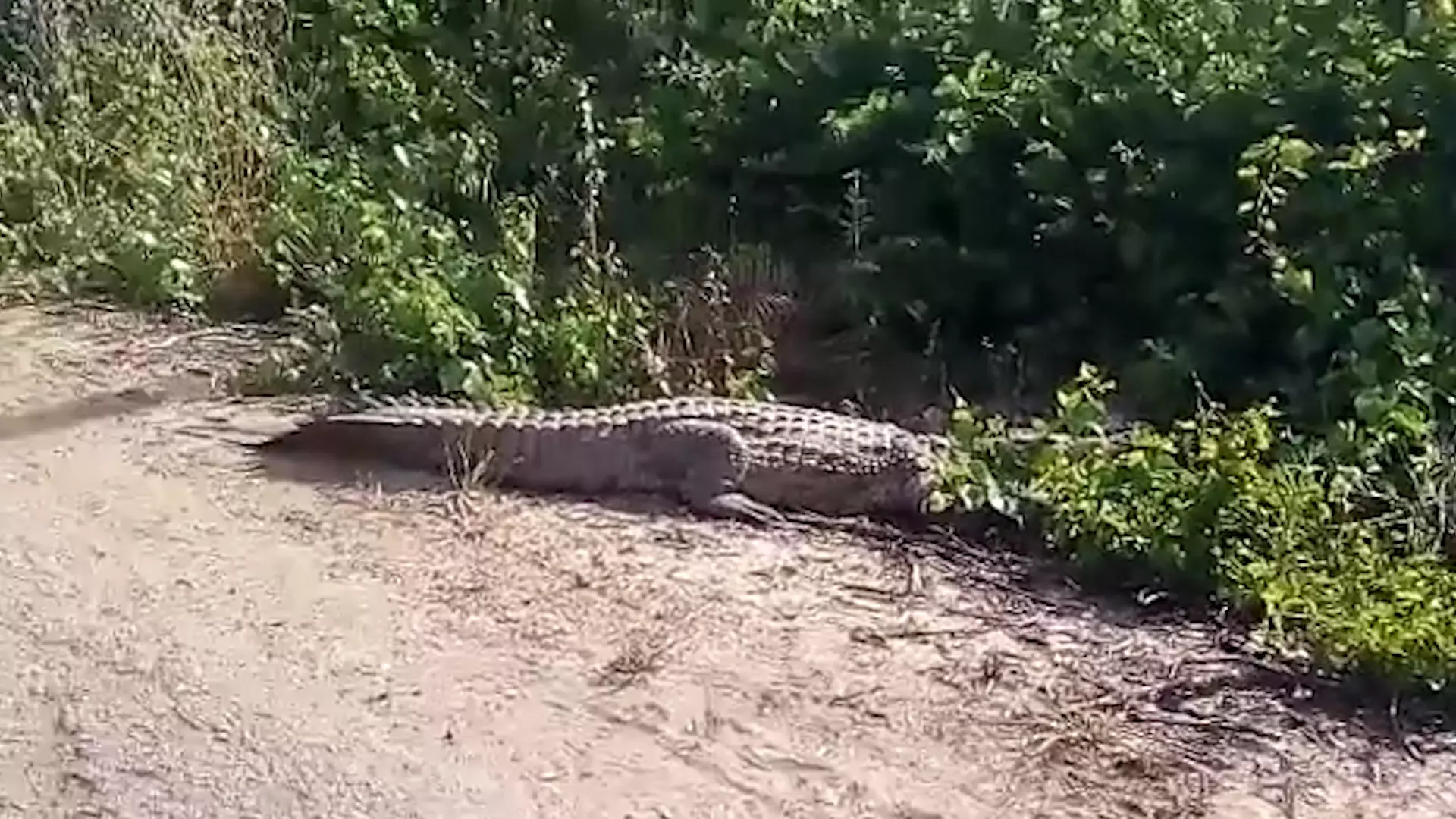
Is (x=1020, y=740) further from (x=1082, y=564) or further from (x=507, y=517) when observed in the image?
(x=507, y=517)

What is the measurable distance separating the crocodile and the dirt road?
11 cm

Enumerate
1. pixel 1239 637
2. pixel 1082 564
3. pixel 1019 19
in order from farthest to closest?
pixel 1019 19 → pixel 1082 564 → pixel 1239 637

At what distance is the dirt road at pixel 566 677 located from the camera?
4.25 meters

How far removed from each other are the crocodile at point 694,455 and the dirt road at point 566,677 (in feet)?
0.35

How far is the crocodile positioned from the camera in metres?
5.68

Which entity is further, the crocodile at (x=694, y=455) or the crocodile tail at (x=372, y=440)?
the crocodile tail at (x=372, y=440)

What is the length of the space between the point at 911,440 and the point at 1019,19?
2079mm

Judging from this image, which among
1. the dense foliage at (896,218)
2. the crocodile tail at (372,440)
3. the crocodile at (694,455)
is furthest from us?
the crocodile tail at (372,440)

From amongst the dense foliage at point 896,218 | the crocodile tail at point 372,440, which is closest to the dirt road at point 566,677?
the crocodile tail at point 372,440

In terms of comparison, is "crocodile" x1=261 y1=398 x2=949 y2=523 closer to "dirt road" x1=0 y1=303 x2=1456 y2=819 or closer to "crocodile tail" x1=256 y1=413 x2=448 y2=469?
"crocodile tail" x1=256 y1=413 x2=448 y2=469

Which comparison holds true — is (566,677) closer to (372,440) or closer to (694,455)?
(694,455)

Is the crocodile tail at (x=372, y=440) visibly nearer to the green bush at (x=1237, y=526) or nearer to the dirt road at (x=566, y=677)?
the dirt road at (x=566, y=677)

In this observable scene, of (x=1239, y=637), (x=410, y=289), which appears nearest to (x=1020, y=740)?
(x=1239, y=637)

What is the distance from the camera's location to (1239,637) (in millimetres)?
4910
